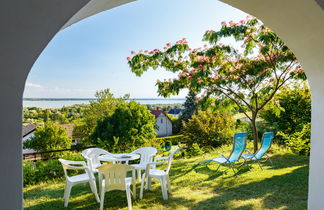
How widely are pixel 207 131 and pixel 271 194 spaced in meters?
6.32

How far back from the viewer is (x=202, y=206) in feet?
13.1

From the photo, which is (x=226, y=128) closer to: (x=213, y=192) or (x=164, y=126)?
(x=213, y=192)

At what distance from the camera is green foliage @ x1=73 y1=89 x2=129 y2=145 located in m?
19.6

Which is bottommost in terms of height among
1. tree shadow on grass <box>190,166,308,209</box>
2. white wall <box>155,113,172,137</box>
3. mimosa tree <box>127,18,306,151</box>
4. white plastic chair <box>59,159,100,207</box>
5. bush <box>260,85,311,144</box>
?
white wall <box>155,113,172,137</box>

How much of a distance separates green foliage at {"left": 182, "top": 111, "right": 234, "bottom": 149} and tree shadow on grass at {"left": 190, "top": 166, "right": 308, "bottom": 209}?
526cm

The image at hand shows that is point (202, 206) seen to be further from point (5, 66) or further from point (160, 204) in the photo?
point (5, 66)

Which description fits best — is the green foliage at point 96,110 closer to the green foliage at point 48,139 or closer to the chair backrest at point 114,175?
the green foliage at point 48,139

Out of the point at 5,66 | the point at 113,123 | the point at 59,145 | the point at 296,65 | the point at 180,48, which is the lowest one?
the point at 59,145

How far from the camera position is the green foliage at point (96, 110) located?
19562 millimetres

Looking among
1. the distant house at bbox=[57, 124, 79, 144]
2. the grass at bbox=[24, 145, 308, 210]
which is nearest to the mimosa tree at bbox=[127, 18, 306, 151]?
the grass at bbox=[24, 145, 308, 210]

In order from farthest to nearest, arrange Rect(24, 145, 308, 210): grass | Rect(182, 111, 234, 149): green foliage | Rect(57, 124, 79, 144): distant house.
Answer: Rect(57, 124, 79, 144): distant house, Rect(182, 111, 234, 149): green foliage, Rect(24, 145, 308, 210): grass

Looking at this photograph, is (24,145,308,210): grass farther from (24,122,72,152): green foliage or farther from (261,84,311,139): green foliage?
(24,122,72,152): green foliage

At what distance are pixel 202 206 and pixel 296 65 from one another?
5.46 m

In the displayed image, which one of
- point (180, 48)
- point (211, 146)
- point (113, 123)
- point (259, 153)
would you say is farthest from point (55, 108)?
point (259, 153)
